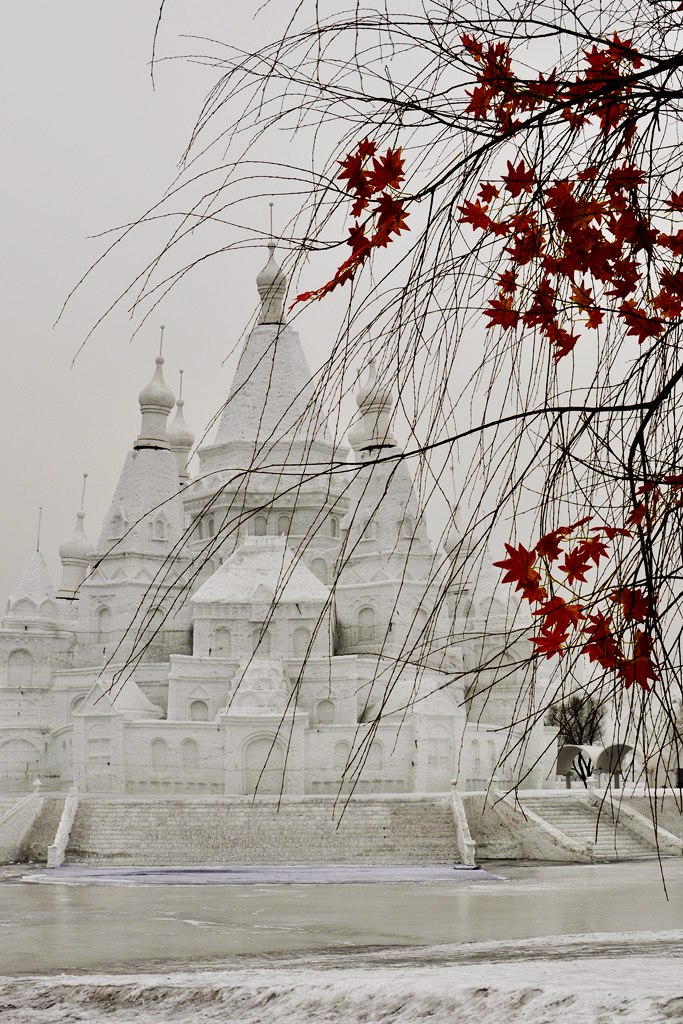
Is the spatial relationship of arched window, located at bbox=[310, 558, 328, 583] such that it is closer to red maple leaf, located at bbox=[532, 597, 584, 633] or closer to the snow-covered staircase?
the snow-covered staircase

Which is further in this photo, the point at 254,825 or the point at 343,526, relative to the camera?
the point at 343,526

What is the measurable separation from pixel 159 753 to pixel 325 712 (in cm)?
532

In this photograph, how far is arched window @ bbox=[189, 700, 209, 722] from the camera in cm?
3622

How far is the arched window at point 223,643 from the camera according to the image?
123ft

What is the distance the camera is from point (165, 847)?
90.0 ft

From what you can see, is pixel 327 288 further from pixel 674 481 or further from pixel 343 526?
pixel 343 526

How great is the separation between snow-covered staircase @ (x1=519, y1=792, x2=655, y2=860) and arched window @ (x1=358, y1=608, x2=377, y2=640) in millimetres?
8791

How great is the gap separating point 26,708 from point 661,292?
→ 128 feet

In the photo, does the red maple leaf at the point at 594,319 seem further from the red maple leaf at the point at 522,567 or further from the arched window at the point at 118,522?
the arched window at the point at 118,522

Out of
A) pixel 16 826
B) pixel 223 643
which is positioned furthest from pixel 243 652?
pixel 16 826

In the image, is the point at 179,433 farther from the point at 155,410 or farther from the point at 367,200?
the point at 367,200

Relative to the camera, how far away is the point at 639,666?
349 cm

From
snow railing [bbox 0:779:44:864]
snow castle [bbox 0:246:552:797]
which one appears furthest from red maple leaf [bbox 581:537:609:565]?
snow railing [bbox 0:779:44:864]

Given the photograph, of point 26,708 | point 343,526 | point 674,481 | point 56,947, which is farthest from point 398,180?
point 26,708
